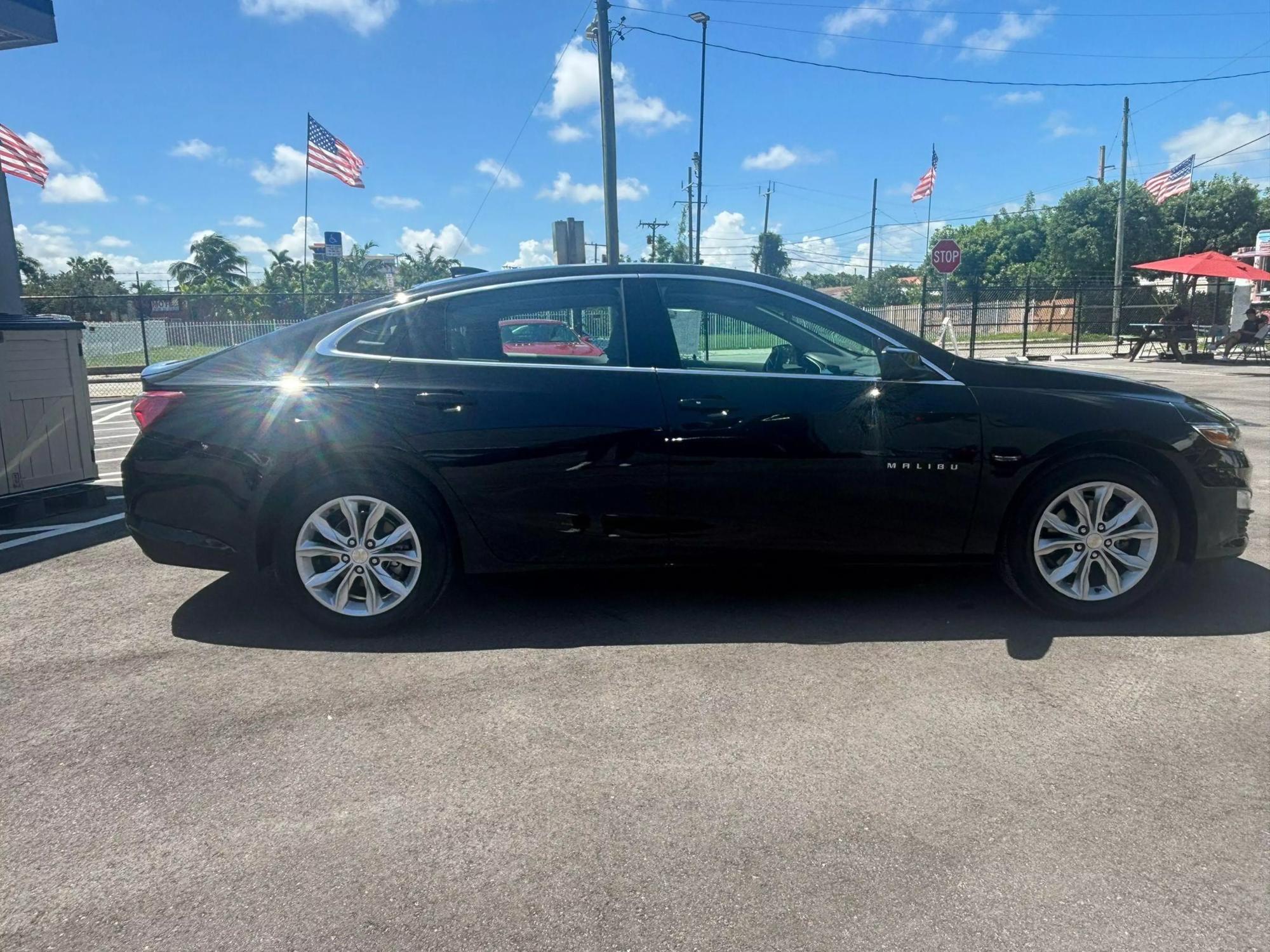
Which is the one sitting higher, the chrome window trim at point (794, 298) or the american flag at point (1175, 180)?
the american flag at point (1175, 180)

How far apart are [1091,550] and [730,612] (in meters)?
1.65

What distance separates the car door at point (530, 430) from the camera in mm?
3727

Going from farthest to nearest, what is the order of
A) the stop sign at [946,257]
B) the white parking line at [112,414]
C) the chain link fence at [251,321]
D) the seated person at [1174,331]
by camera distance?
the chain link fence at [251,321] → the seated person at [1174,331] → the stop sign at [946,257] → the white parking line at [112,414]

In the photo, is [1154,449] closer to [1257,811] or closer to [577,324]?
[1257,811]

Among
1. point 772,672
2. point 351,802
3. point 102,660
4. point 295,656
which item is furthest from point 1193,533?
point 102,660

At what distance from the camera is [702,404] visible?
375cm

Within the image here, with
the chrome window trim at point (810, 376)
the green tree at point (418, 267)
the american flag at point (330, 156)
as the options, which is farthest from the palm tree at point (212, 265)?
the chrome window trim at point (810, 376)

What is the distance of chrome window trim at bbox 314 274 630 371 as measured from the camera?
3.83 metres

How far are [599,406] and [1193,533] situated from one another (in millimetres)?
2755

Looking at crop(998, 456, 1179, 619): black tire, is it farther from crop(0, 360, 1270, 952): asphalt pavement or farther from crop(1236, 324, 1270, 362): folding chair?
crop(1236, 324, 1270, 362): folding chair

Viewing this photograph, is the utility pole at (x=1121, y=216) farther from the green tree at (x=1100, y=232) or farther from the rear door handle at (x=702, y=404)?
the rear door handle at (x=702, y=404)

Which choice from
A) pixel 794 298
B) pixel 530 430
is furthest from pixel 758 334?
pixel 530 430

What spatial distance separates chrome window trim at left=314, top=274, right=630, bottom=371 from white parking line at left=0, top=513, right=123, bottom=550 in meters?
3.18

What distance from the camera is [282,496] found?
377cm
